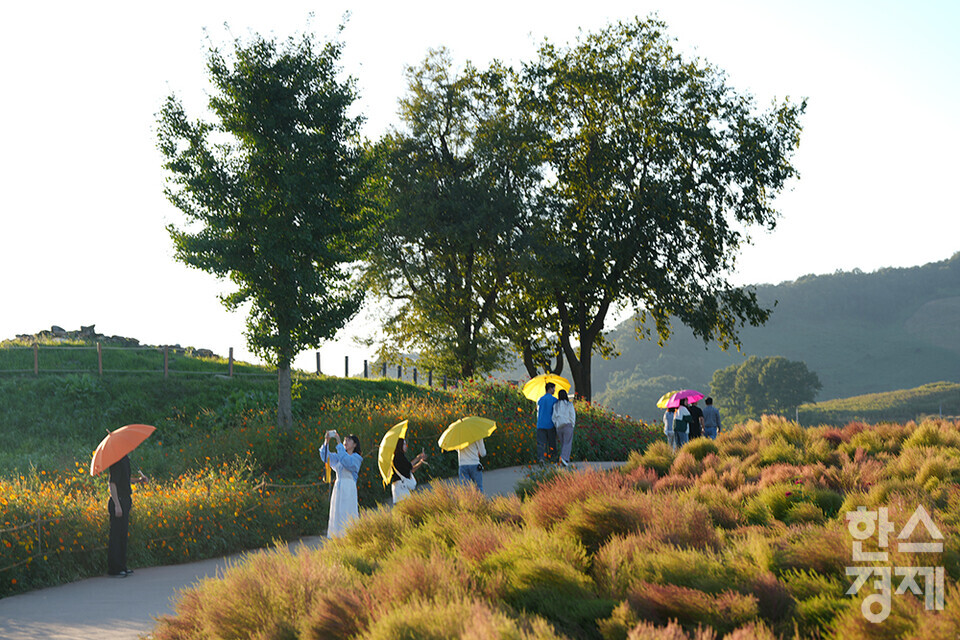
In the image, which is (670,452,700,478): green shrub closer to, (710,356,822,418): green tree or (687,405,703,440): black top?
(687,405,703,440): black top

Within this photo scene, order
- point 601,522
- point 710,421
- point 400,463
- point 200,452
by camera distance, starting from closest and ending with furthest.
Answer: point 601,522 → point 400,463 → point 200,452 → point 710,421

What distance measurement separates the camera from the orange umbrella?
10344 mm

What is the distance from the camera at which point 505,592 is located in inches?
230

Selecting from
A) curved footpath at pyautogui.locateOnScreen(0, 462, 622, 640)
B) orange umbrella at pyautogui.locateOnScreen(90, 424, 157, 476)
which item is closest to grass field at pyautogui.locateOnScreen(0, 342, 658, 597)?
curved footpath at pyautogui.locateOnScreen(0, 462, 622, 640)

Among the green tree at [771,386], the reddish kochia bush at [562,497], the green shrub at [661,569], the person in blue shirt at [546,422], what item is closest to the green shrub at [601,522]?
the reddish kochia bush at [562,497]

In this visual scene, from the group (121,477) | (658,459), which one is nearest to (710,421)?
(658,459)

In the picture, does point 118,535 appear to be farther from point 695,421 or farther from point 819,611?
point 695,421

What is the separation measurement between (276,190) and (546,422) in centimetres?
981

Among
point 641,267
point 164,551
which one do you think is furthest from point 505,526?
point 641,267

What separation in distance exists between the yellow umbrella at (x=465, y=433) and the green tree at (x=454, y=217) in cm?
1691

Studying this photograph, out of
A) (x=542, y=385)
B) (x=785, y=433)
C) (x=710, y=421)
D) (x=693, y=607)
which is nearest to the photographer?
(x=693, y=607)

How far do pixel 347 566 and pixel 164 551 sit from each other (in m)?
5.68

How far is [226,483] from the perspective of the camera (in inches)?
539

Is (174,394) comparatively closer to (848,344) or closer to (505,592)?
(505,592)
